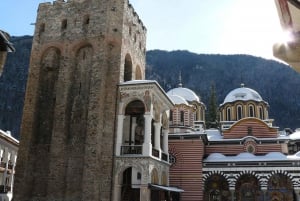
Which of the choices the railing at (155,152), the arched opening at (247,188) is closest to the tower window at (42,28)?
the railing at (155,152)

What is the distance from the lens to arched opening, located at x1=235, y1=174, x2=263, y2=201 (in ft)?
91.0

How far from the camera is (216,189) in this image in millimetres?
28828

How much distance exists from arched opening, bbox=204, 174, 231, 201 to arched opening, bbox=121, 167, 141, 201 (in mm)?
8471

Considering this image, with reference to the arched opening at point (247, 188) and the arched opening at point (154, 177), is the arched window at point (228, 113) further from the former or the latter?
the arched opening at point (154, 177)

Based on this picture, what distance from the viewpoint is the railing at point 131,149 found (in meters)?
21.0

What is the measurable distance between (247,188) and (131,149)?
11986 millimetres

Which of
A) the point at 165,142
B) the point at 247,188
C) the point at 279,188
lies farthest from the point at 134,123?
the point at 279,188

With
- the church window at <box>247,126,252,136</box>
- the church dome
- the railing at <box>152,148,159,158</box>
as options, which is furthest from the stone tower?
the church dome

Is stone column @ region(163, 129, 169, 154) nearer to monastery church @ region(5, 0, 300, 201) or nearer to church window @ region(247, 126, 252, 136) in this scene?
monastery church @ region(5, 0, 300, 201)

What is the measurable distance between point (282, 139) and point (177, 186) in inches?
383

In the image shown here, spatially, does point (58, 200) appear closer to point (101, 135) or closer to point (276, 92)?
point (101, 135)

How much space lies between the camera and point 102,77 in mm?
21766

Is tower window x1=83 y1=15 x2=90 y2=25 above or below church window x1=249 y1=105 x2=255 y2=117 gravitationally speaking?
above

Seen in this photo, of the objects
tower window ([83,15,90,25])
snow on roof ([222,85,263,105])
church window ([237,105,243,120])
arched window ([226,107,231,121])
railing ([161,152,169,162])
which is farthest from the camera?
arched window ([226,107,231,121])
